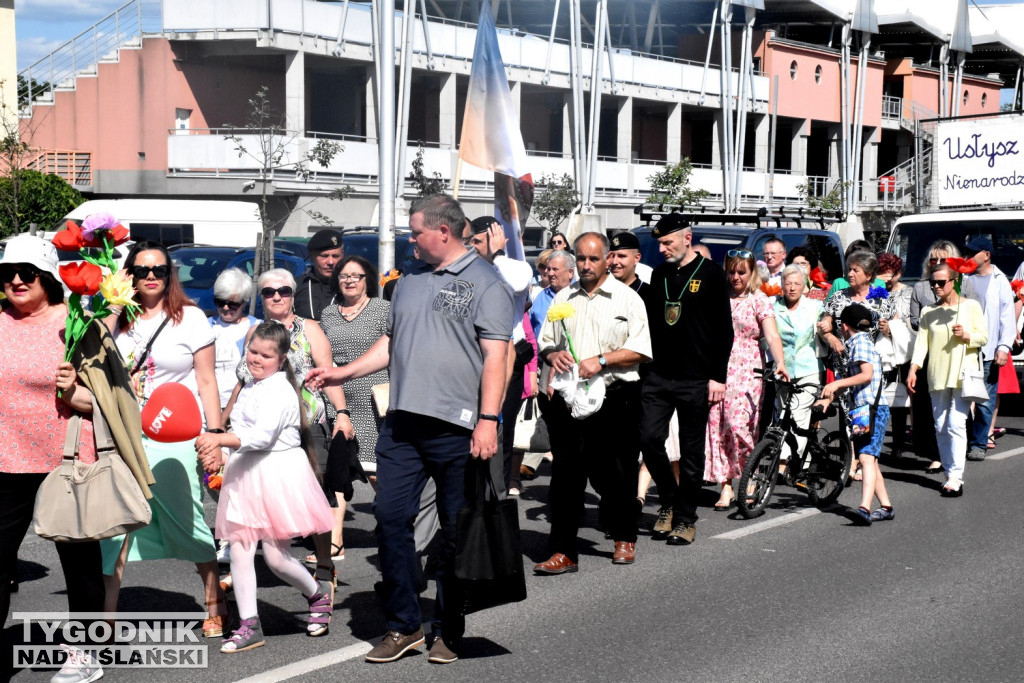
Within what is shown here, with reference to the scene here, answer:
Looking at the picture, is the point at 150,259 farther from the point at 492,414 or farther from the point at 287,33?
the point at 287,33

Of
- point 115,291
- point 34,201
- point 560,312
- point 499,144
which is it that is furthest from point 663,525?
point 34,201

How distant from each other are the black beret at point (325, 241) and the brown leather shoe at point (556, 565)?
8.99 feet

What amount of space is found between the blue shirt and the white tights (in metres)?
4.99

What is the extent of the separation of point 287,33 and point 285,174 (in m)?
3.88

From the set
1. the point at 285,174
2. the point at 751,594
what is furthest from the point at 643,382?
the point at 285,174

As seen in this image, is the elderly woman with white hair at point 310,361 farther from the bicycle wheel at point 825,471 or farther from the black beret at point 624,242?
the bicycle wheel at point 825,471

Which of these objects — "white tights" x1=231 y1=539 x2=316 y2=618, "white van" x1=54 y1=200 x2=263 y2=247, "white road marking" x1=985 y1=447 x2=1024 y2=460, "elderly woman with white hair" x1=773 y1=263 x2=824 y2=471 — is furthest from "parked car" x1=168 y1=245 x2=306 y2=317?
"white tights" x1=231 y1=539 x2=316 y2=618

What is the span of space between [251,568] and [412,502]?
0.80 m

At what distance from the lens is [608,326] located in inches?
299

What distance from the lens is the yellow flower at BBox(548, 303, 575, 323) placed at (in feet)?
24.4

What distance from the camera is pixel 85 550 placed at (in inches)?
216

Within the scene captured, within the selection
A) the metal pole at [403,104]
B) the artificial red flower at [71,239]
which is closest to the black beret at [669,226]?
the artificial red flower at [71,239]

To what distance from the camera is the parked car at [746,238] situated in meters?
14.7

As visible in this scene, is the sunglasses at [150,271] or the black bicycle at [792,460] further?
the black bicycle at [792,460]
